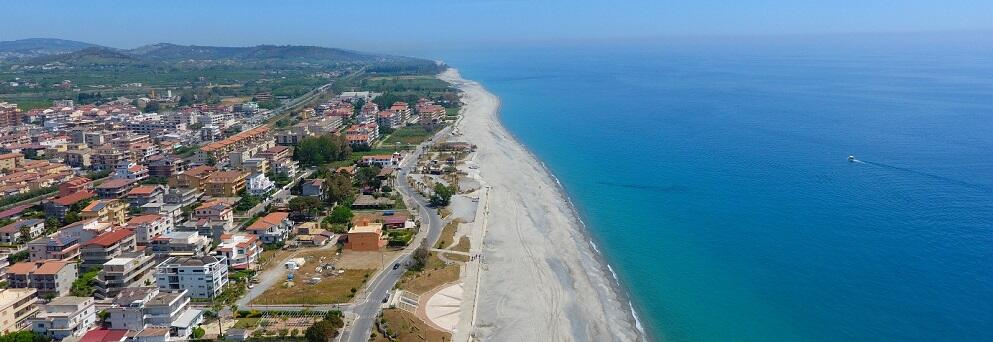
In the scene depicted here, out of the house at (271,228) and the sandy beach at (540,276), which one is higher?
the house at (271,228)

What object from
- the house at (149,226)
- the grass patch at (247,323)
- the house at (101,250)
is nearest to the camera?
the grass patch at (247,323)

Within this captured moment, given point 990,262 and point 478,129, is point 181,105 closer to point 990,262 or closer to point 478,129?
point 478,129

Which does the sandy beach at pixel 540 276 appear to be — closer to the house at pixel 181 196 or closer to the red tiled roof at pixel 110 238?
the red tiled roof at pixel 110 238

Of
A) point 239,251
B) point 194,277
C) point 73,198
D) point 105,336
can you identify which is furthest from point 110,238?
point 73,198

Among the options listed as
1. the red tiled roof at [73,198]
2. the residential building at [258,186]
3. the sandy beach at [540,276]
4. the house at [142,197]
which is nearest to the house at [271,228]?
the residential building at [258,186]

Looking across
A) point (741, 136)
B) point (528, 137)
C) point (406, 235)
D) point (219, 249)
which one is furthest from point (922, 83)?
point (219, 249)
